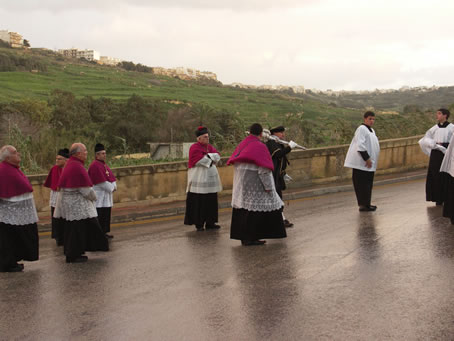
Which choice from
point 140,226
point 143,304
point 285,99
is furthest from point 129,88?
point 143,304

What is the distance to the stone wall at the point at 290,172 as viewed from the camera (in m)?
13.9

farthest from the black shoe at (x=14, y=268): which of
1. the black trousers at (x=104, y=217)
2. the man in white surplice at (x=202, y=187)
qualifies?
the man in white surplice at (x=202, y=187)

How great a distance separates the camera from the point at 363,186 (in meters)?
11.8

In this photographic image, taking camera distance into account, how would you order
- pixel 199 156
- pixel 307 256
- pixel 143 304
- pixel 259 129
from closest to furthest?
1. pixel 143 304
2. pixel 307 256
3. pixel 259 129
4. pixel 199 156

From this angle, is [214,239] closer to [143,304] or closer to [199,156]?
[199,156]

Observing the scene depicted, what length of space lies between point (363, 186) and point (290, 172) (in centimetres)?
415

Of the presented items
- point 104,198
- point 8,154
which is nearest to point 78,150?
point 8,154

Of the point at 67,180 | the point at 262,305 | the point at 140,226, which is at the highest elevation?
the point at 67,180

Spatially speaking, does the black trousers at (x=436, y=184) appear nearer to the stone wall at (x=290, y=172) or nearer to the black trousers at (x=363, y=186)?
the black trousers at (x=363, y=186)

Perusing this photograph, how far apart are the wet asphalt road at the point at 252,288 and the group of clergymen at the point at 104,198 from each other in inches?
11.8

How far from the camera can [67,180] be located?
887 centimetres

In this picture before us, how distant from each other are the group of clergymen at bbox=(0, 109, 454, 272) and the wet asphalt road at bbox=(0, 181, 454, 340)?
299 millimetres

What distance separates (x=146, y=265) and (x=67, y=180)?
1871mm

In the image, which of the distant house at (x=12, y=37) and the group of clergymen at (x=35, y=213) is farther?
the distant house at (x=12, y=37)
